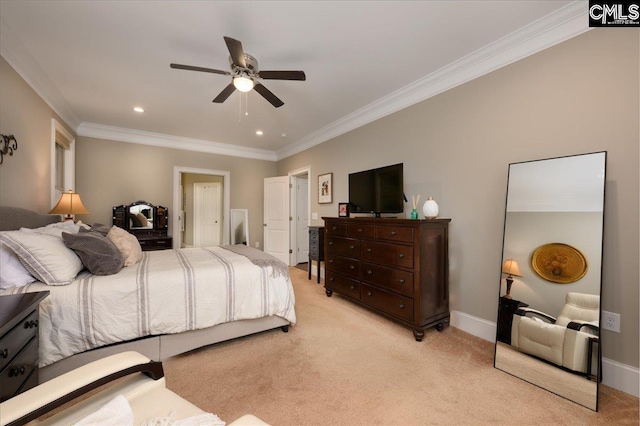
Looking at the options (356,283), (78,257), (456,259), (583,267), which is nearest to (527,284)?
(583,267)

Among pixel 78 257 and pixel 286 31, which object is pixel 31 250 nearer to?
pixel 78 257

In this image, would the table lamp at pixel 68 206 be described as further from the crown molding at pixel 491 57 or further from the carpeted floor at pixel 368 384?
the crown molding at pixel 491 57

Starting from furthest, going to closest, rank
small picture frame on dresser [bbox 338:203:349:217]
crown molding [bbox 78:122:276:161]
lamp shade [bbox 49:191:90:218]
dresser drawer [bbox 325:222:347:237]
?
1. crown molding [bbox 78:122:276:161]
2. small picture frame on dresser [bbox 338:203:349:217]
3. dresser drawer [bbox 325:222:347:237]
4. lamp shade [bbox 49:191:90:218]

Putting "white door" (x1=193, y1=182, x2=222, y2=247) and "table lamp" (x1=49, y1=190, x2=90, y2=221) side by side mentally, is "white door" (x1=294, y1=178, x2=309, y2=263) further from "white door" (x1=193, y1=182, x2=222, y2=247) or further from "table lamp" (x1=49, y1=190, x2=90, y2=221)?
"table lamp" (x1=49, y1=190, x2=90, y2=221)

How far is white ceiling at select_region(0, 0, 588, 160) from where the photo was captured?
1.94 m

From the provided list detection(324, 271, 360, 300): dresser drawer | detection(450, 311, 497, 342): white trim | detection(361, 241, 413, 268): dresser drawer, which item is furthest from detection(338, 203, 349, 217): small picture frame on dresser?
detection(450, 311, 497, 342): white trim

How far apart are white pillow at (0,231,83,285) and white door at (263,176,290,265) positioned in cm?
393

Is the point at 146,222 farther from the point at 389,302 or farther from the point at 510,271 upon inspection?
the point at 510,271

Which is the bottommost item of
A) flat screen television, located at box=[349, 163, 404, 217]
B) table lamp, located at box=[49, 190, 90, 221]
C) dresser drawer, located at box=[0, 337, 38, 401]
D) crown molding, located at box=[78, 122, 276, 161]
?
dresser drawer, located at box=[0, 337, 38, 401]

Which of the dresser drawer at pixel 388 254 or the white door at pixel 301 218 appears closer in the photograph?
the dresser drawer at pixel 388 254

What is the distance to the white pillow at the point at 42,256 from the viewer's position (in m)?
1.68

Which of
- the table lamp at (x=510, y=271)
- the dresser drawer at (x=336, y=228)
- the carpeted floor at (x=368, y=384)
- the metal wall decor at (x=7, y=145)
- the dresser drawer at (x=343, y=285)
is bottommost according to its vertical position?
the carpeted floor at (x=368, y=384)

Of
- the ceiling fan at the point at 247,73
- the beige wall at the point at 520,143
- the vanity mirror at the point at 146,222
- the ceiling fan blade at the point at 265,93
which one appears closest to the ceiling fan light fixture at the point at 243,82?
the ceiling fan at the point at 247,73

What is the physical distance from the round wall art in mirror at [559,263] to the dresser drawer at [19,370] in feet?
10.1
